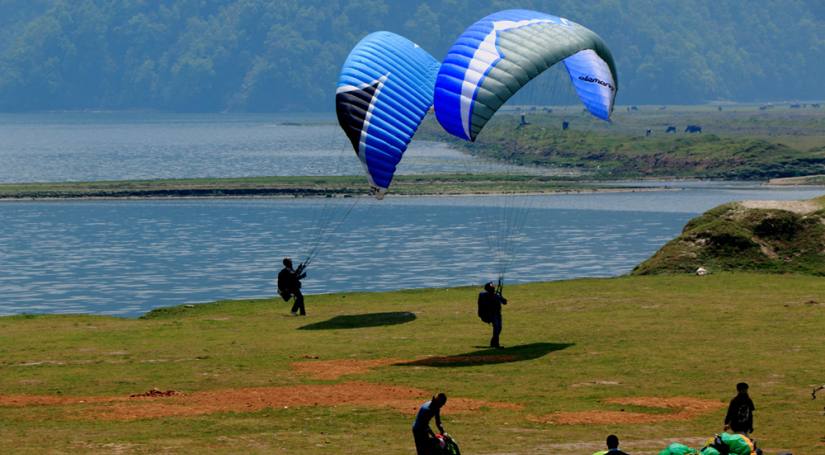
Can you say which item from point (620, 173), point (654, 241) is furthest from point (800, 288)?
point (620, 173)

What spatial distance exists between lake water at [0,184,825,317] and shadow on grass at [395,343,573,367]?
1499cm

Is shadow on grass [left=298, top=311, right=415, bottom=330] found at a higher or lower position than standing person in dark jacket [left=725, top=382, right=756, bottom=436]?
lower

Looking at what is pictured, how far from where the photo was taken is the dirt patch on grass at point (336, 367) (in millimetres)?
36156

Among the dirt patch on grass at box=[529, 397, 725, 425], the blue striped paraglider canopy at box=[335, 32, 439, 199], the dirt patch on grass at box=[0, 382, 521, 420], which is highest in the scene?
the blue striped paraglider canopy at box=[335, 32, 439, 199]

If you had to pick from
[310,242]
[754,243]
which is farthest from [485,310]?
[310,242]

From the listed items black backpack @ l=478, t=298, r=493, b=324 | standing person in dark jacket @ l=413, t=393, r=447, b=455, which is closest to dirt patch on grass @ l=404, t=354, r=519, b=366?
black backpack @ l=478, t=298, r=493, b=324

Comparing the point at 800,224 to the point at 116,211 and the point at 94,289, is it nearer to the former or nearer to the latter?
the point at 94,289

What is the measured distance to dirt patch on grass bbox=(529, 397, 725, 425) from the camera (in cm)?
2981

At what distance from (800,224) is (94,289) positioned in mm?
39445

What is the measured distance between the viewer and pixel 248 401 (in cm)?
3266

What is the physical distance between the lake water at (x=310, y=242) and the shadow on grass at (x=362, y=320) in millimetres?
5687

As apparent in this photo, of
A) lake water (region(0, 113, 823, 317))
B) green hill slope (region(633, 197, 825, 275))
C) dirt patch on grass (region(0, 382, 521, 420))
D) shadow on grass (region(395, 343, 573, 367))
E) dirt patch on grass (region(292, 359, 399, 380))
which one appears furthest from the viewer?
lake water (region(0, 113, 823, 317))

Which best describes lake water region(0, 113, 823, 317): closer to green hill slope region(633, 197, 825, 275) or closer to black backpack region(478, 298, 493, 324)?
green hill slope region(633, 197, 825, 275)

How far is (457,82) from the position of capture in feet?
124
